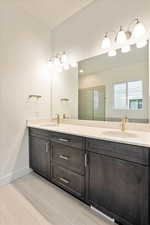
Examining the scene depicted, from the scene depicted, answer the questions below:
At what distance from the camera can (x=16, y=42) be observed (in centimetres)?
245

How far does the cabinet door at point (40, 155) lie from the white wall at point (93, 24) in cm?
148

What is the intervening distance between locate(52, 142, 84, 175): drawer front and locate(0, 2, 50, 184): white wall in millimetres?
733

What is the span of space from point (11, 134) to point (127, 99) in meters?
1.77

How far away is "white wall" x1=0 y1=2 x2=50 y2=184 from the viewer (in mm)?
2295

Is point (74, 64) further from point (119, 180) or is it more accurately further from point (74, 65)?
point (119, 180)

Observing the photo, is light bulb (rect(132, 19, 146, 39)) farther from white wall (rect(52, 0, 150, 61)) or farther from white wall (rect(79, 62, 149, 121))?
white wall (rect(79, 62, 149, 121))

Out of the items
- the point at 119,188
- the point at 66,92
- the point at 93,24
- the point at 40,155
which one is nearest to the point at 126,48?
the point at 93,24

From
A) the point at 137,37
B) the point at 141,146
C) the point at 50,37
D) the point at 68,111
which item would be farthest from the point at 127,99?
the point at 50,37

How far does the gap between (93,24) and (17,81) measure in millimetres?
1446

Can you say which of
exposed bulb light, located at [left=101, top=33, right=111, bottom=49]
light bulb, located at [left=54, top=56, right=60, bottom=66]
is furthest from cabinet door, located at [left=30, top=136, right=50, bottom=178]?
exposed bulb light, located at [left=101, top=33, right=111, bottom=49]

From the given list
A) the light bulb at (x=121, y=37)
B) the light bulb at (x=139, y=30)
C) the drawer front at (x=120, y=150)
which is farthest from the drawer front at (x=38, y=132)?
the light bulb at (x=139, y=30)

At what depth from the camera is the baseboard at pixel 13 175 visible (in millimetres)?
2287

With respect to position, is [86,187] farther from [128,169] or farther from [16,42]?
[16,42]

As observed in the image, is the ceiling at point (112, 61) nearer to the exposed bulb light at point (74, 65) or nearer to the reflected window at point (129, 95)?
the exposed bulb light at point (74, 65)
